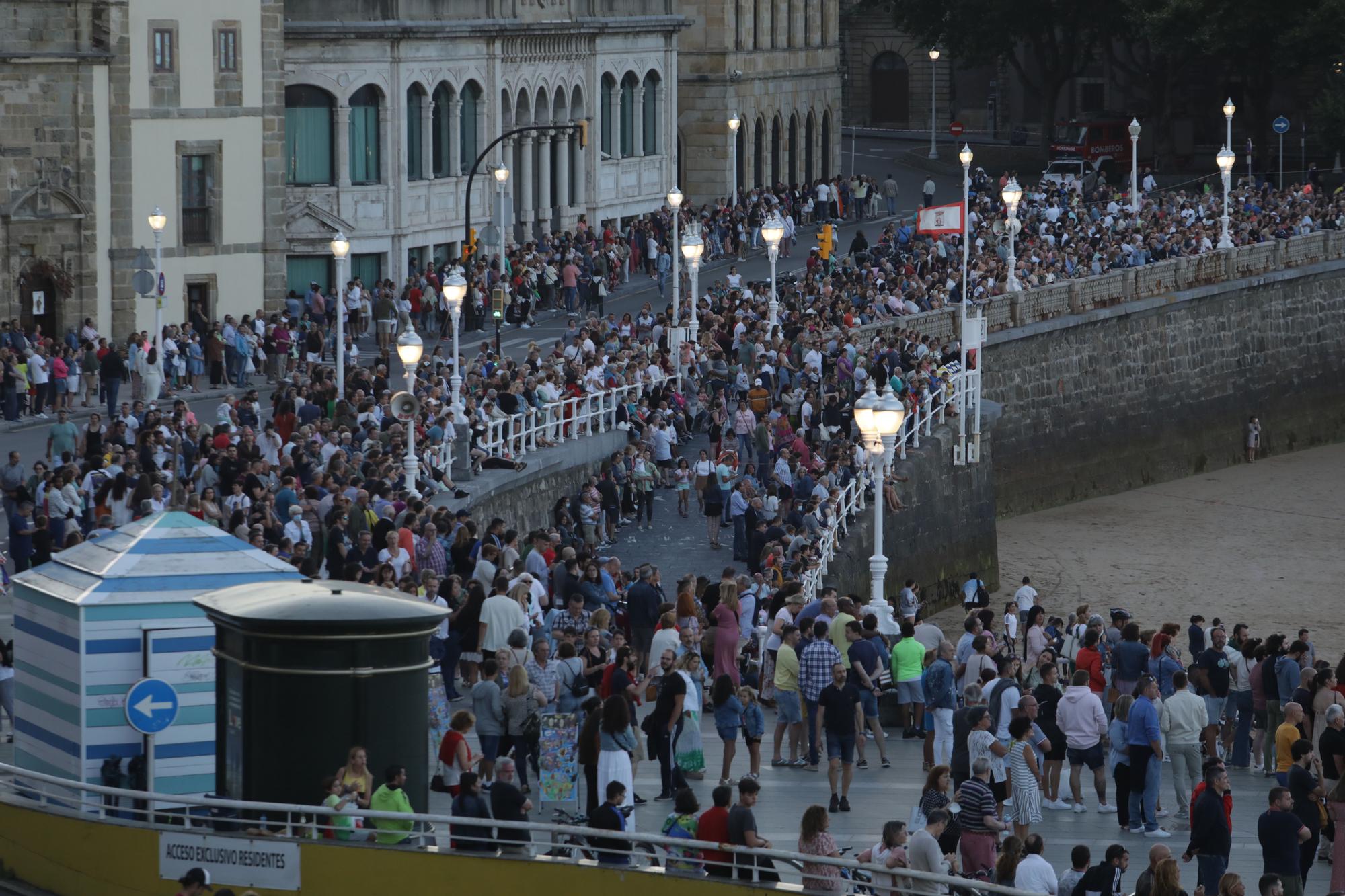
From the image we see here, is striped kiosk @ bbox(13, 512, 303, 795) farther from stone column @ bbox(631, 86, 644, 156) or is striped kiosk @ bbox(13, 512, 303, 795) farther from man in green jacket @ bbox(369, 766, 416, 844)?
stone column @ bbox(631, 86, 644, 156)

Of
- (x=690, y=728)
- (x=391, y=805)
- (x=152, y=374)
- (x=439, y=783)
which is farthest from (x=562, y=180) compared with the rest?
(x=391, y=805)

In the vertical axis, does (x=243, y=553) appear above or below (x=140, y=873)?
above

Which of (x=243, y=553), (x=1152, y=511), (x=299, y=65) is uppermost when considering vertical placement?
(x=299, y=65)

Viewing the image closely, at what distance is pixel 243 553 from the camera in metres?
19.0

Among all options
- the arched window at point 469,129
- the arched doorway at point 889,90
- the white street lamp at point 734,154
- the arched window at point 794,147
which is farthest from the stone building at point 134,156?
the arched doorway at point 889,90

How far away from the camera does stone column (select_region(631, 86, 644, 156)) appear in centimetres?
6888

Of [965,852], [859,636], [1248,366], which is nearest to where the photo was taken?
[965,852]

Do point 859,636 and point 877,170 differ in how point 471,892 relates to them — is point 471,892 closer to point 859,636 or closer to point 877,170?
point 859,636

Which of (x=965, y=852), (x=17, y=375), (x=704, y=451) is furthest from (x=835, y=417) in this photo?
(x=965, y=852)

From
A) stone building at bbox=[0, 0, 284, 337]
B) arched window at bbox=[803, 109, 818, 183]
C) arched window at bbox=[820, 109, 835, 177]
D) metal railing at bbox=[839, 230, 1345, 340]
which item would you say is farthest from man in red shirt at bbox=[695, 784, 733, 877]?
arched window at bbox=[820, 109, 835, 177]

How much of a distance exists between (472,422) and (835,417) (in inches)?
233

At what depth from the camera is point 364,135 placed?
55812 mm

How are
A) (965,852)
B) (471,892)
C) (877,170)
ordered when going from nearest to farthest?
(471,892) < (965,852) < (877,170)

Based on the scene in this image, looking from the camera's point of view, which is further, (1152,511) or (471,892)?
Answer: (1152,511)
